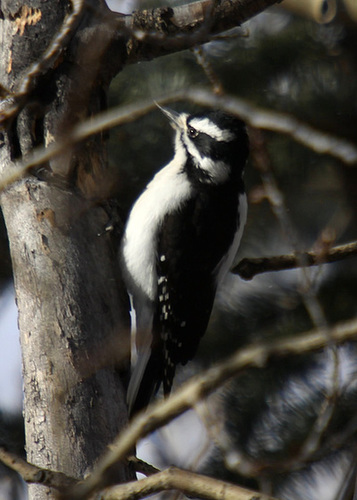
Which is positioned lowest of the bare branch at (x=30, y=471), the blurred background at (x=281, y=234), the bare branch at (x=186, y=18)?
the blurred background at (x=281, y=234)

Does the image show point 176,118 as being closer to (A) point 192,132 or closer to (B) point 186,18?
(A) point 192,132

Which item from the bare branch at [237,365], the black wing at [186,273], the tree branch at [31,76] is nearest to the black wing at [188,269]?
the black wing at [186,273]

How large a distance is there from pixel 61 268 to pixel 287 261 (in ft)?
2.52

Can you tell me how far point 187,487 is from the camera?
1.47 meters

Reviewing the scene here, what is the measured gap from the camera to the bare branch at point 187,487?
4.60 ft

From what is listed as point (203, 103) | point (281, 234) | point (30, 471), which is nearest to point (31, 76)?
point (203, 103)

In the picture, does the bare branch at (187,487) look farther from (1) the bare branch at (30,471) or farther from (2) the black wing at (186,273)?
(2) the black wing at (186,273)

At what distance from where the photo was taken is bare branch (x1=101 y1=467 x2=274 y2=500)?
1.40m

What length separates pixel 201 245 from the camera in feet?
10.1

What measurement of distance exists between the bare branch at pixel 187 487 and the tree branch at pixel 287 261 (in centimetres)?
100

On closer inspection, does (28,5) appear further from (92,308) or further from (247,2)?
(92,308)

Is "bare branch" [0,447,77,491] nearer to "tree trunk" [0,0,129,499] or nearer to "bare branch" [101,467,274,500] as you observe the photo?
"bare branch" [101,467,274,500]

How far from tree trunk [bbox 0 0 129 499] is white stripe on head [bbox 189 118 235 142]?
0.49m

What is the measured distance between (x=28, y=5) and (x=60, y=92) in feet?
1.15
